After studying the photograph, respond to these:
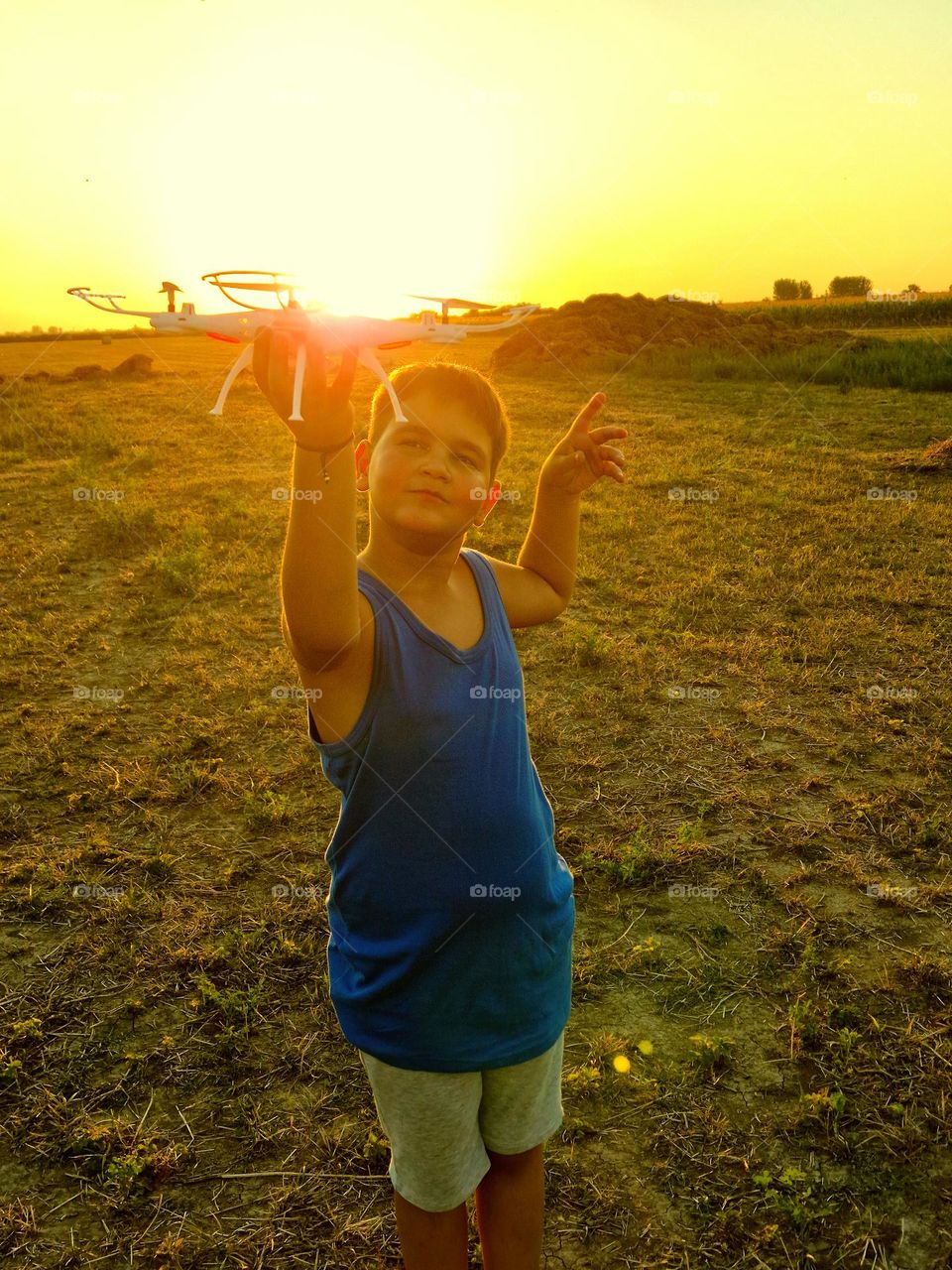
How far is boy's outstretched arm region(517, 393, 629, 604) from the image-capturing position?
5.84 feet

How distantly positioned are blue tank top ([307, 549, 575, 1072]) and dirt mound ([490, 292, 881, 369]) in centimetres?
2585

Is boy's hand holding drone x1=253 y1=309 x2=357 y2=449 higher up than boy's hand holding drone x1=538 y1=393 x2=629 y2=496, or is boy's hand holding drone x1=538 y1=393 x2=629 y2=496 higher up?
boy's hand holding drone x1=253 y1=309 x2=357 y2=449

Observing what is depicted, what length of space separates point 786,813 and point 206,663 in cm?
353

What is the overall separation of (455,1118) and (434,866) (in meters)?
0.47

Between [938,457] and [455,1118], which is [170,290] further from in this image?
[938,457]
